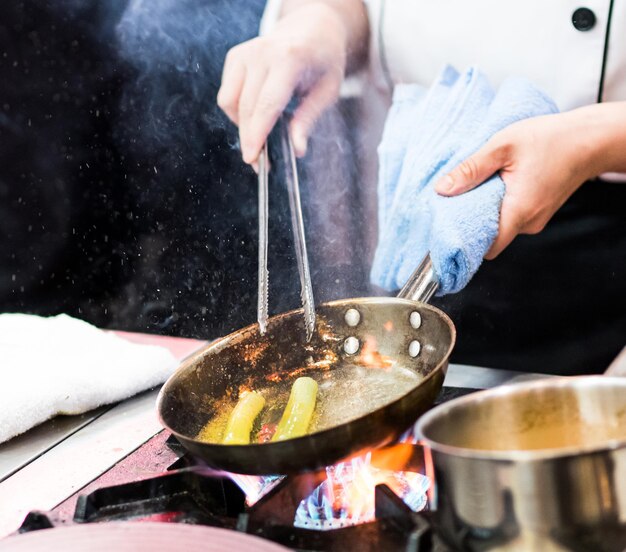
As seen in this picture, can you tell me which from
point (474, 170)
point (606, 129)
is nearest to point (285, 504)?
point (474, 170)

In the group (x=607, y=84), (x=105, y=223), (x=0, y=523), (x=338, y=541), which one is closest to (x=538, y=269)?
Answer: (x=607, y=84)

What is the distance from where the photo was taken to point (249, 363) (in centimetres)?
100

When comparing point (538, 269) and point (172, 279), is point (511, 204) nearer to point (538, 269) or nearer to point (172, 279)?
point (538, 269)

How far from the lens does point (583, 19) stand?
1257 mm

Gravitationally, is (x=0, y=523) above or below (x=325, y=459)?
below

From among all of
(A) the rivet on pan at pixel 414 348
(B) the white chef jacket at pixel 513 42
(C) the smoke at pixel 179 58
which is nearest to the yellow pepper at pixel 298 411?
(A) the rivet on pan at pixel 414 348

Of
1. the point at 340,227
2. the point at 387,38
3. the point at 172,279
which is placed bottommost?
the point at 172,279

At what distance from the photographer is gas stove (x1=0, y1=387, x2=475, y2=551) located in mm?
677

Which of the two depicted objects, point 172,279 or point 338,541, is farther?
point 172,279

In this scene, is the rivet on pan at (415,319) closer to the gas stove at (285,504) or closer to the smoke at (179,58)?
the gas stove at (285,504)

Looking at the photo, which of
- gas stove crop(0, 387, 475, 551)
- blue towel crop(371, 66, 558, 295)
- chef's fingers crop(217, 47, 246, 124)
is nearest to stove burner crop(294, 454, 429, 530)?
gas stove crop(0, 387, 475, 551)

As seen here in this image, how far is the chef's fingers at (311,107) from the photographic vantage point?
126 cm

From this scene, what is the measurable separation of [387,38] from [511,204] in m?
0.54

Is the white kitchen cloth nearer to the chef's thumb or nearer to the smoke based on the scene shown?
the chef's thumb
